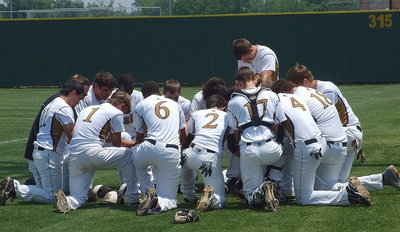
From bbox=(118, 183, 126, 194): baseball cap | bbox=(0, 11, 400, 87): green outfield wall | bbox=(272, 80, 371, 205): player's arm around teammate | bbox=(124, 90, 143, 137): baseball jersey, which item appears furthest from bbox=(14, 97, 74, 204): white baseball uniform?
bbox=(0, 11, 400, 87): green outfield wall

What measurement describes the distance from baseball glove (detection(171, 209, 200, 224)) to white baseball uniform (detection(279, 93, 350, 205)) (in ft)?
4.88

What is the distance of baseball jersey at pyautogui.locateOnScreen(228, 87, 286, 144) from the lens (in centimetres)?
935

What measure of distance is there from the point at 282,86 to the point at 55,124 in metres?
2.99

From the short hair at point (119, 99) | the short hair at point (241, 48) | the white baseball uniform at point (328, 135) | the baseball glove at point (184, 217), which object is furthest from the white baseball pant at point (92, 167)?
the short hair at point (241, 48)

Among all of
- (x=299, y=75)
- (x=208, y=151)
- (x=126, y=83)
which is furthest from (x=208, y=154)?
(x=126, y=83)

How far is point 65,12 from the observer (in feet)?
122

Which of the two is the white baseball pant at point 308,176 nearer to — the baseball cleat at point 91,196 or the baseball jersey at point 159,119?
the baseball jersey at point 159,119

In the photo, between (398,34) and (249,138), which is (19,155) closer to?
(249,138)

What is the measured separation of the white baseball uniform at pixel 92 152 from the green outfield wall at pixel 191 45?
1004 inches

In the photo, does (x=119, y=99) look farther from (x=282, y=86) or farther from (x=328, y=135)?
(x=328, y=135)

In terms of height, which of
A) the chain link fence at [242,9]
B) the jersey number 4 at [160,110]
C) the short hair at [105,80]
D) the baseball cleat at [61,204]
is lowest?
the baseball cleat at [61,204]

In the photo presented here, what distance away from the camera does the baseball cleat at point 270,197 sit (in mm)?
9031

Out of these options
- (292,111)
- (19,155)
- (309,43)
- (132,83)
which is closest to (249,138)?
(292,111)

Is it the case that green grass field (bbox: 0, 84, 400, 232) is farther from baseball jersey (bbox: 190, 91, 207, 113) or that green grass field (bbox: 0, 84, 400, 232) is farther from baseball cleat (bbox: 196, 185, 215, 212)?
baseball jersey (bbox: 190, 91, 207, 113)
